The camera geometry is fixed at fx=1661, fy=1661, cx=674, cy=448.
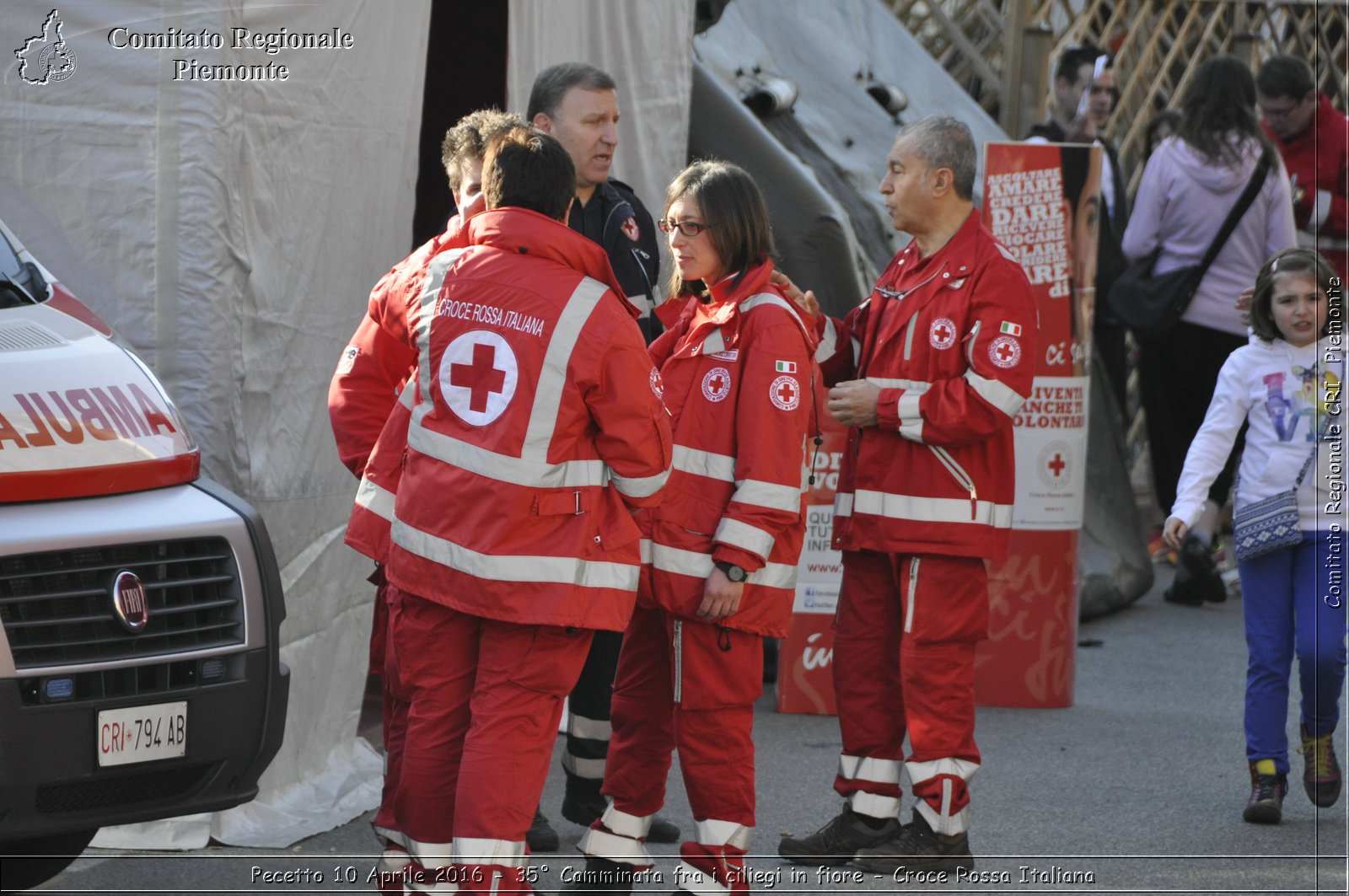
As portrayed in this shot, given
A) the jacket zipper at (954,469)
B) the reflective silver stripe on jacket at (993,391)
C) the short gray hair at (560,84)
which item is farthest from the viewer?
the short gray hair at (560,84)

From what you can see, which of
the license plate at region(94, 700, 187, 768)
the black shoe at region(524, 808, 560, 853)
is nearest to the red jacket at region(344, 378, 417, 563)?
the license plate at region(94, 700, 187, 768)

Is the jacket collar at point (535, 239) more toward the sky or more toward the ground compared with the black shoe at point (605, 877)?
more toward the sky

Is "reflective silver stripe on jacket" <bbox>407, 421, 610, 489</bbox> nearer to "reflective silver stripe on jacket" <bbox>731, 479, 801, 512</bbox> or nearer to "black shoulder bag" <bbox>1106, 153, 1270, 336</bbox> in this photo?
"reflective silver stripe on jacket" <bbox>731, 479, 801, 512</bbox>

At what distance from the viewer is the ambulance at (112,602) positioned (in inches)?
127

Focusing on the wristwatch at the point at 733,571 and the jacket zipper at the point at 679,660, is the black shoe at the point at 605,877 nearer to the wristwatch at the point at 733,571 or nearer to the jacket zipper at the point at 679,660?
the jacket zipper at the point at 679,660

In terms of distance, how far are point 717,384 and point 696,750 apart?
81 centimetres

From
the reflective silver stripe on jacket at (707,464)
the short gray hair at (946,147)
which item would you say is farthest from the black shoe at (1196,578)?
the reflective silver stripe on jacket at (707,464)

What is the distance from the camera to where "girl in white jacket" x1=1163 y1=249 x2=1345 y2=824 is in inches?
185

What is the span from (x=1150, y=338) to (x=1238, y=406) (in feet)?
10.5

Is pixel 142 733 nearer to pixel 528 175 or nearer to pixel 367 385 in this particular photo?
pixel 367 385

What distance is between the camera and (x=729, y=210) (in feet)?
12.3

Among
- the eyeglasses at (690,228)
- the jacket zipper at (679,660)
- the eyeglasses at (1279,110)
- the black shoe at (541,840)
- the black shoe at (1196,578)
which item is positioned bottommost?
the black shoe at (541,840)

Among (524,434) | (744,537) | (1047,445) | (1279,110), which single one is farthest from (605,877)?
(1279,110)

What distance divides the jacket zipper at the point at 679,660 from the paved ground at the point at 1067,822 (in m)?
0.69
